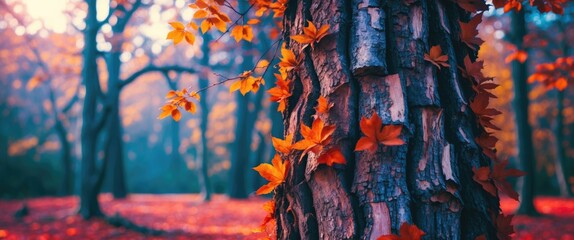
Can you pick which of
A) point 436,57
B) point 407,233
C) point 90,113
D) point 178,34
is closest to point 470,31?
point 436,57

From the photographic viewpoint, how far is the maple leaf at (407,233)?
119cm

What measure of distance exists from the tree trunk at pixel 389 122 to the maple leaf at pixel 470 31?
0.14 ft

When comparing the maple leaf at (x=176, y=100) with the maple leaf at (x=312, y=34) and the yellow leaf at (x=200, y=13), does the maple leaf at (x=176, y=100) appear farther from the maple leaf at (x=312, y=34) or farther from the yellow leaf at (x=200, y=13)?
the maple leaf at (x=312, y=34)

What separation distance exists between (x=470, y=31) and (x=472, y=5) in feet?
0.35

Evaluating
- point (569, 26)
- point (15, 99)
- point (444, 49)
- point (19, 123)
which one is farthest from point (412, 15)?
point (19, 123)

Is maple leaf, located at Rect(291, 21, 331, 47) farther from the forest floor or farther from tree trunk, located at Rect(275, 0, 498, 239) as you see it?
the forest floor

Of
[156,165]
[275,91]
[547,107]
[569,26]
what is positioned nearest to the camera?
[275,91]

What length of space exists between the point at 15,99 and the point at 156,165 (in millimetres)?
12325

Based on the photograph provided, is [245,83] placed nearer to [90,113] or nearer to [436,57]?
[436,57]

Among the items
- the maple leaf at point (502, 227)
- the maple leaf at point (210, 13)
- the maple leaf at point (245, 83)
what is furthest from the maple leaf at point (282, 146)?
the maple leaf at point (502, 227)

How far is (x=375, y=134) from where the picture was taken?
125 cm

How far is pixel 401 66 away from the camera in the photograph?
4.53ft

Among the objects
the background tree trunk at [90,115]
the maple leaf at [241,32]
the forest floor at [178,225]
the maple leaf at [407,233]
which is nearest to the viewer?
the maple leaf at [407,233]

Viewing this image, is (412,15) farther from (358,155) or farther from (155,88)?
(155,88)
